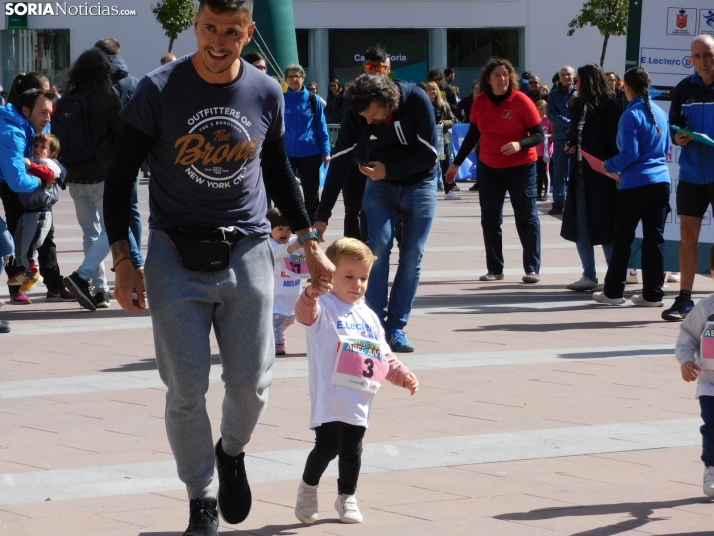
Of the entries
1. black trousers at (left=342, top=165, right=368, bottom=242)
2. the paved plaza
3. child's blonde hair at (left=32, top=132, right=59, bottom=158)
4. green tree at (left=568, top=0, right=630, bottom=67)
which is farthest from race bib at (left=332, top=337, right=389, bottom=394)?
green tree at (left=568, top=0, right=630, bottom=67)

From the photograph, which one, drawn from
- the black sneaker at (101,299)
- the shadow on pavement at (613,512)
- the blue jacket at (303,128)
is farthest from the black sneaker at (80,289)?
the shadow on pavement at (613,512)

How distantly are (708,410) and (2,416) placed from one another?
11.2 ft

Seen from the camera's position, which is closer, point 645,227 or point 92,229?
point 645,227

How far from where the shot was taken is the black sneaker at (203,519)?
401 centimetres

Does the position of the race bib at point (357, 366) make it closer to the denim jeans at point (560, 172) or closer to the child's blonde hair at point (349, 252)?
the child's blonde hair at point (349, 252)

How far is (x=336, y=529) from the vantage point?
4.29 m

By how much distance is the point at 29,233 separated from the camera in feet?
32.3

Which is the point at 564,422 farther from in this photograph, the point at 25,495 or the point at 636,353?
the point at 25,495

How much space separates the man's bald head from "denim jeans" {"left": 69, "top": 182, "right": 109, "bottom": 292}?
181 inches

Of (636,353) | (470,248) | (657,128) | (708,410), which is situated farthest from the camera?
(470,248)

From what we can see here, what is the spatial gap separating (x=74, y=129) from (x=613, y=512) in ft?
20.5

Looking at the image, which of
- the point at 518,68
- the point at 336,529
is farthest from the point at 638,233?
the point at 518,68

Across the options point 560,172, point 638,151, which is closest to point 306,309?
point 638,151

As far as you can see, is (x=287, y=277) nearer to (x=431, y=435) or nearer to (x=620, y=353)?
(x=620, y=353)
